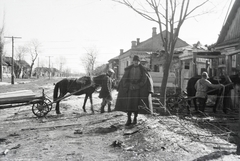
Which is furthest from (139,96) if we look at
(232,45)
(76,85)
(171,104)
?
(232,45)

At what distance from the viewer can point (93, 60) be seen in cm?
5950

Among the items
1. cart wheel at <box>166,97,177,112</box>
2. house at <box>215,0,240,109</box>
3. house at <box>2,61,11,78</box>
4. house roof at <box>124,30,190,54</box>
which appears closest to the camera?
cart wheel at <box>166,97,177,112</box>

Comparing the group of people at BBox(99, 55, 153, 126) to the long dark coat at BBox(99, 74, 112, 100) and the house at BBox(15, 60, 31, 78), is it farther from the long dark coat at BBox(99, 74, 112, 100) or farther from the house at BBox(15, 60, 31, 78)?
the house at BBox(15, 60, 31, 78)

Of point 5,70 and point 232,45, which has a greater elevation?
point 5,70

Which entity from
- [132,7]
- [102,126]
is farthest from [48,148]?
[132,7]

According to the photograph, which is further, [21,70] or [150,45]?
[21,70]

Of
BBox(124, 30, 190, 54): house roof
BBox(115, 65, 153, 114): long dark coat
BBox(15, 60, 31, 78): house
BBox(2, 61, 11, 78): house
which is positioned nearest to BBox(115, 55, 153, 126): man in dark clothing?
BBox(115, 65, 153, 114): long dark coat

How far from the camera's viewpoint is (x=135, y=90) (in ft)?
22.4

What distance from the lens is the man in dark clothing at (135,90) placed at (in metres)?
6.71

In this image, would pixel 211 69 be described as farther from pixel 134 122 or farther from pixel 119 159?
pixel 119 159

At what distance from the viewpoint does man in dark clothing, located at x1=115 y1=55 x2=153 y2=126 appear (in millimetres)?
6711

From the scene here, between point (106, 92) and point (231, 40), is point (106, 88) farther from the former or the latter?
point (231, 40)

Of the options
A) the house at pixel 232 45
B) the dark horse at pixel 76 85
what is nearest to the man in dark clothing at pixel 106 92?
the dark horse at pixel 76 85

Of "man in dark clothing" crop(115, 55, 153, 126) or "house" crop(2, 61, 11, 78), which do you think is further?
"house" crop(2, 61, 11, 78)
